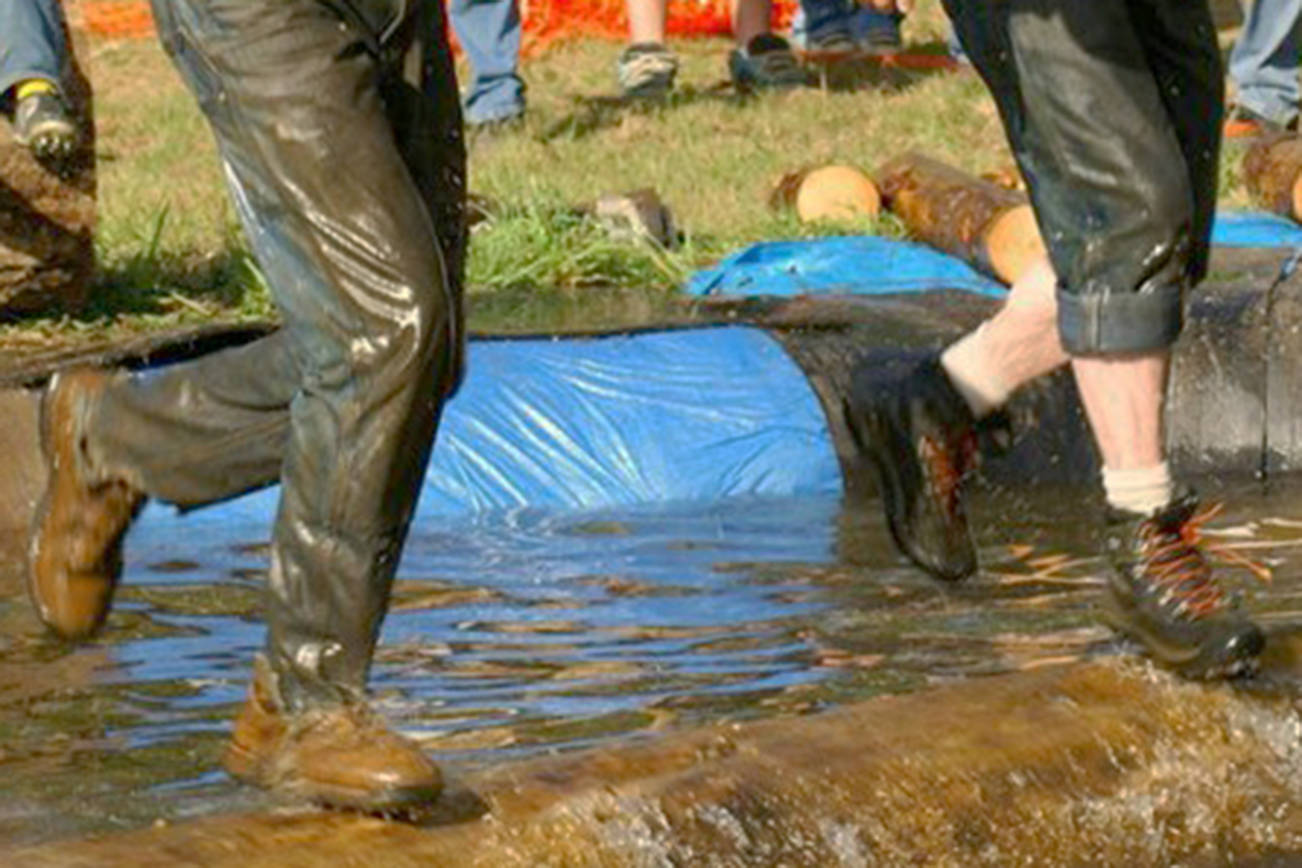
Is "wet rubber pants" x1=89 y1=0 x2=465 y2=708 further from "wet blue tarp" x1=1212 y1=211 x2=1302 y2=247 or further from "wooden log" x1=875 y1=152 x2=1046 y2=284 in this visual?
"wet blue tarp" x1=1212 y1=211 x2=1302 y2=247

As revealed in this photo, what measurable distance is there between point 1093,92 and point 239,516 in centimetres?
319

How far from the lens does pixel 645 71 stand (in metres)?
13.7

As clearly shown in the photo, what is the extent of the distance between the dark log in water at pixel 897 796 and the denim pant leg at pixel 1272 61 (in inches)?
312

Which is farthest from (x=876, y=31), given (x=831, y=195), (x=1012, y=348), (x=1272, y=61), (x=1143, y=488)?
(x=1143, y=488)

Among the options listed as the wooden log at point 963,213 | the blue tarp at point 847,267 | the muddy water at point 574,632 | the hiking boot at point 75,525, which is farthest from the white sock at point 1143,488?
the blue tarp at point 847,267

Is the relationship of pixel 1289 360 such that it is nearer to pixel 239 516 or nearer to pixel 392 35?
pixel 239 516

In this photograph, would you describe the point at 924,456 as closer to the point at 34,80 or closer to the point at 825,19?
the point at 34,80

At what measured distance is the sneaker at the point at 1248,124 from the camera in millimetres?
12664

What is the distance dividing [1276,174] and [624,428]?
391 cm

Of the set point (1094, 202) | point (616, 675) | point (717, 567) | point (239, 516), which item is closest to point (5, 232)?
point (239, 516)

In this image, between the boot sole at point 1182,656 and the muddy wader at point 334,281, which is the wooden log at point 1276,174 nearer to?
the boot sole at point 1182,656

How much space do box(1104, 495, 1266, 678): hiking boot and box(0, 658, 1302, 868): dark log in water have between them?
0.26 ft

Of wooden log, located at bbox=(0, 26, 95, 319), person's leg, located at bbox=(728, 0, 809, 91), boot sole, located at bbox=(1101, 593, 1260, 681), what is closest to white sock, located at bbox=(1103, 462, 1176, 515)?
boot sole, located at bbox=(1101, 593, 1260, 681)

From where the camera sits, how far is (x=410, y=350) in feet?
14.0
